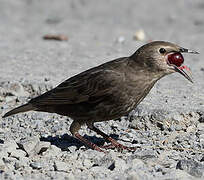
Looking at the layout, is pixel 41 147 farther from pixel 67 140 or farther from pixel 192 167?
pixel 192 167

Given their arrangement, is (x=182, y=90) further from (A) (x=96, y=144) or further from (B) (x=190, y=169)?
(B) (x=190, y=169)

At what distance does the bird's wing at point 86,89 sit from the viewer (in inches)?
217

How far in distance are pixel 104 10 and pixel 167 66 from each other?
8.60 m

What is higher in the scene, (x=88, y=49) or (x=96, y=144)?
(x=88, y=49)

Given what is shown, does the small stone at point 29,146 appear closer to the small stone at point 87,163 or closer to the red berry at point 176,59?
the small stone at point 87,163

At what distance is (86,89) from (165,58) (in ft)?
2.86

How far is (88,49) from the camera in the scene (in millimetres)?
10031

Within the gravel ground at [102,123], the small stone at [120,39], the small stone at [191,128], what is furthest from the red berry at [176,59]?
the small stone at [120,39]

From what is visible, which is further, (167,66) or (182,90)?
(182,90)

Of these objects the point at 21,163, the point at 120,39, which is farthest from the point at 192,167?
the point at 120,39

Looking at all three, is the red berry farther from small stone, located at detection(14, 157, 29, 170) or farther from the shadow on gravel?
small stone, located at detection(14, 157, 29, 170)

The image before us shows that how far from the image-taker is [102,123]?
6520 mm

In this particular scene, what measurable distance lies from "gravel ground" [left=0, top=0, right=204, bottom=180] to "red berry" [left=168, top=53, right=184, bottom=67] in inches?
34.0

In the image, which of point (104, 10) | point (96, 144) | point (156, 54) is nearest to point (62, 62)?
point (96, 144)
